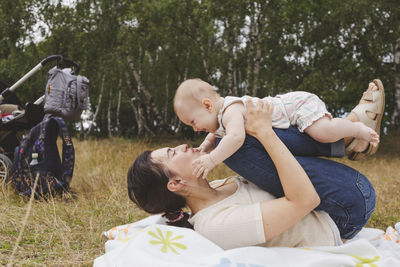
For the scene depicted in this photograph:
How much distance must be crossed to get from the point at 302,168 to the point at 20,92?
16.8 m

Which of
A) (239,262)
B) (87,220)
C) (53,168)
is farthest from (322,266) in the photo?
(53,168)

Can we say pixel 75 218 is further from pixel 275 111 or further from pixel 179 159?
pixel 275 111

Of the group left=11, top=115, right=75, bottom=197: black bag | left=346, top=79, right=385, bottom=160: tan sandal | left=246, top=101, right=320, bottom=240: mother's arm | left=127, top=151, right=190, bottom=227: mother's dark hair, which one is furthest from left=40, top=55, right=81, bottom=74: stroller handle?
left=346, top=79, right=385, bottom=160: tan sandal

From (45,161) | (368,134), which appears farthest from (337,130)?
(45,161)

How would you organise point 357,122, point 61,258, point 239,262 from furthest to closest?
point 61,258 < point 357,122 < point 239,262

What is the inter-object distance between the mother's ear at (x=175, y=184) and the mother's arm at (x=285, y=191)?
46cm

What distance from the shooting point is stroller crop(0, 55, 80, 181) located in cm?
389

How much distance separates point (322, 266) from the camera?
1.67 metres

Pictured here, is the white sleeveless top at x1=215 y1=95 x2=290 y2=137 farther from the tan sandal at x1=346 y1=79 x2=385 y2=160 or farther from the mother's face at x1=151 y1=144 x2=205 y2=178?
the tan sandal at x1=346 y1=79 x2=385 y2=160

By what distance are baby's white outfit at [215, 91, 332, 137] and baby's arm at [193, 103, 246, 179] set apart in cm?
11

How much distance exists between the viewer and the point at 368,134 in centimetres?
186

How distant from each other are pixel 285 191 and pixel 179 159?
0.59 meters

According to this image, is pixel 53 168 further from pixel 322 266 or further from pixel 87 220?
pixel 322 266

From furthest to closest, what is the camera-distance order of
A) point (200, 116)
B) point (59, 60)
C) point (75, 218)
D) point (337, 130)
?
point (59, 60) → point (75, 218) → point (200, 116) → point (337, 130)
